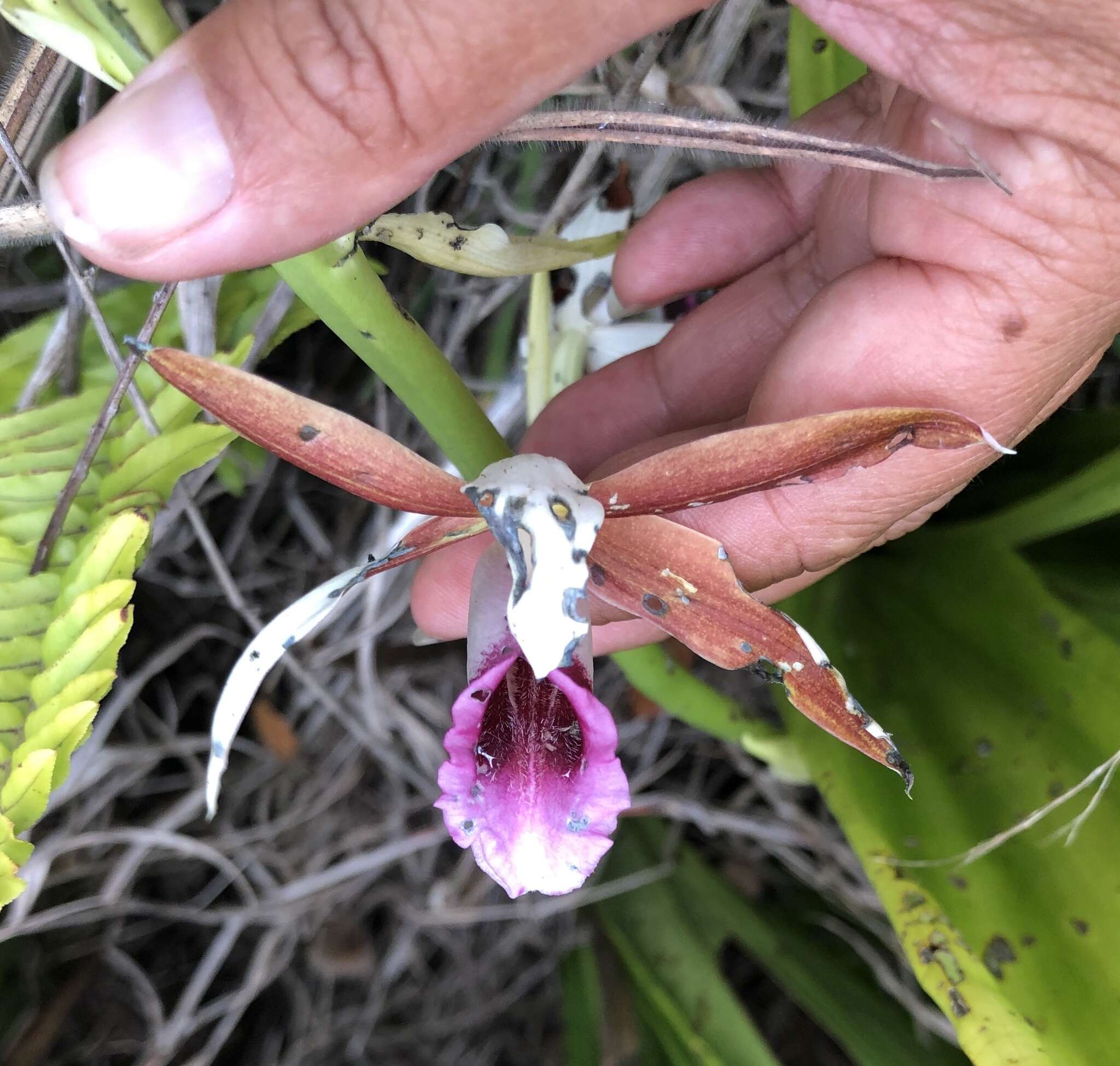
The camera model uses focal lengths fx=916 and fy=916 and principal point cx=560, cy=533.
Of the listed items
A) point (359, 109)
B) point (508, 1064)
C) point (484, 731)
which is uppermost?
point (359, 109)

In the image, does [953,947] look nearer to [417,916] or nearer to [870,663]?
[870,663]

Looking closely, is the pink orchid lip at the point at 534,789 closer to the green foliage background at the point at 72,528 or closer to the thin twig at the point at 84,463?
the green foliage background at the point at 72,528

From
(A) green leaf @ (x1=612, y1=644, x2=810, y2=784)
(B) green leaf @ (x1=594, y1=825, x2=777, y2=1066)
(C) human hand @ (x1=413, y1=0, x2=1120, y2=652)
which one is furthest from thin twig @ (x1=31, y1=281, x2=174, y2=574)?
(B) green leaf @ (x1=594, y1=825, x2=777, y2=1066)

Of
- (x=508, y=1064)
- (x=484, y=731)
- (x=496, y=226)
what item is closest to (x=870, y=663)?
(x=484, y=731)

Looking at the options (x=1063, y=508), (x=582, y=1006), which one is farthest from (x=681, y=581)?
(x=582, y=1006)

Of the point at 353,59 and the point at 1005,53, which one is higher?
the point at 353,59

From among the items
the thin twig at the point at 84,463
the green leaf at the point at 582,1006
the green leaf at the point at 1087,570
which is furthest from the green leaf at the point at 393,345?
the green leaf at the point at 582,1006

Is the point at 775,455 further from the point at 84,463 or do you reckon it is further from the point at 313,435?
the point at 84,463
